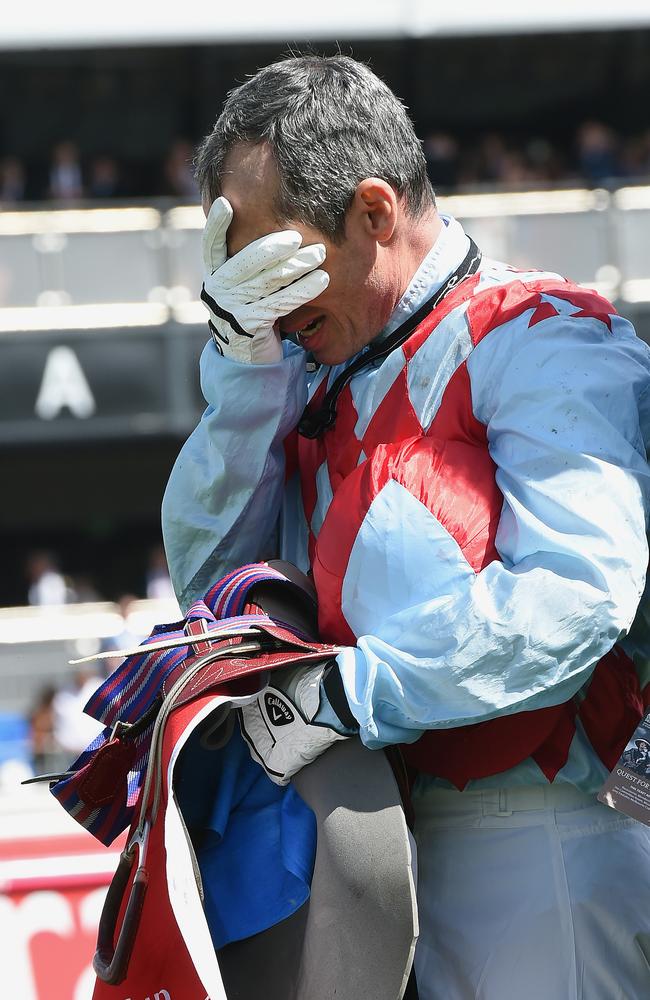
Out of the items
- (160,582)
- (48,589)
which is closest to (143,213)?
(160,582)

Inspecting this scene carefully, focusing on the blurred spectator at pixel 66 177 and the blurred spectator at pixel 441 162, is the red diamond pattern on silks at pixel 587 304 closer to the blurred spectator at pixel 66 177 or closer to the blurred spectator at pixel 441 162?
the blurred spectator at pixel 441 162

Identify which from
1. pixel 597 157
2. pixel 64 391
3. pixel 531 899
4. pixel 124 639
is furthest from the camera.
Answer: pixel 597 157

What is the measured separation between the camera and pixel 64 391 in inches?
489

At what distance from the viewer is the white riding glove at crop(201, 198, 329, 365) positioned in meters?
1.97

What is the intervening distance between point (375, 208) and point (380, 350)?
0.72 ft

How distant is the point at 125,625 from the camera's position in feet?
29.6

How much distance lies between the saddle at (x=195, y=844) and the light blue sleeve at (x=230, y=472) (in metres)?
0.23

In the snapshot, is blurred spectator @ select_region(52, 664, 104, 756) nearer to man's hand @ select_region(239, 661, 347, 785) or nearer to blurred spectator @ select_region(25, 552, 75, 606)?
blurred spectator @ select_region(25, 552, 75, 606)

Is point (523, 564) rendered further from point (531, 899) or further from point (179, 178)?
point (179, 178)

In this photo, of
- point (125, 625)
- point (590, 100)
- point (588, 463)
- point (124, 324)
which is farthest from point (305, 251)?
point (590, 100)

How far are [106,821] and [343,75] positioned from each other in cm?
117

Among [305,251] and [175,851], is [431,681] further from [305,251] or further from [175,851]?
[305,251]

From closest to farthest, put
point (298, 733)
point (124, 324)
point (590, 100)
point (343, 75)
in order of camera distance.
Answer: point (298, 733) → point (343, 75) → point (124, 324) → point (590, 100)

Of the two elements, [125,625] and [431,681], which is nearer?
[431,681]
